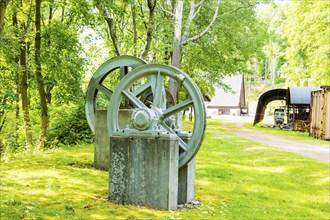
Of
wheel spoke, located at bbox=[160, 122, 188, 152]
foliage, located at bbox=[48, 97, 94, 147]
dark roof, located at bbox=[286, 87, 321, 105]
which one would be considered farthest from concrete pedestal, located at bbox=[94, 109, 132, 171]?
dark roof, located at bbox=[286, 87, 321, 105]

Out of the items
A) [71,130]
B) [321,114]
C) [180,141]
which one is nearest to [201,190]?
[180,141]

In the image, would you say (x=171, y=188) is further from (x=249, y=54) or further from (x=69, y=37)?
(x=249, y=54)

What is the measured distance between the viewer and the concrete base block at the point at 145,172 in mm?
6217

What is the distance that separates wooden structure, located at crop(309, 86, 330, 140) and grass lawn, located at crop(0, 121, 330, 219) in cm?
1050

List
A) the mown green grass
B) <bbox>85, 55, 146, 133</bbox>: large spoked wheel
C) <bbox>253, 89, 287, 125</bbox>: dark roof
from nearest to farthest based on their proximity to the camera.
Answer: <bbox>85, 55, 146, 133</bbox>: large spoked wheel < the mown green grass < <bbox>253, 89, 287, 125</bbox>: dark roof

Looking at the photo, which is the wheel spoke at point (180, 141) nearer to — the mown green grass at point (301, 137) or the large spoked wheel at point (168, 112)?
the large spoked wheel at point (168, 112)

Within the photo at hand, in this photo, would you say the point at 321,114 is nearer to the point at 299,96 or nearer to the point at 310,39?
the point at 299,96

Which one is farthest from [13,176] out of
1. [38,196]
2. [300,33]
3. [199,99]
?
[300,33]

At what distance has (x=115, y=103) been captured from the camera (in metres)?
7.41

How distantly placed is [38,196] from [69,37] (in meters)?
10.5

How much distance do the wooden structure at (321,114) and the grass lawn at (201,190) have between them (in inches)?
414

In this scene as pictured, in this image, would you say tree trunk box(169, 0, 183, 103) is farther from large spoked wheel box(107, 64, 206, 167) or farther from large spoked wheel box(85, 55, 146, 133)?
large spoked wheel box(107, 64, 206, 167)

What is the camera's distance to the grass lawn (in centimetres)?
604

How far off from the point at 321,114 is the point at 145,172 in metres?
19.1
